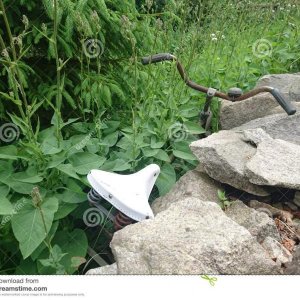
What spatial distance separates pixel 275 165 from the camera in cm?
223

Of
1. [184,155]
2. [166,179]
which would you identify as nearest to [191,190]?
[166,179]

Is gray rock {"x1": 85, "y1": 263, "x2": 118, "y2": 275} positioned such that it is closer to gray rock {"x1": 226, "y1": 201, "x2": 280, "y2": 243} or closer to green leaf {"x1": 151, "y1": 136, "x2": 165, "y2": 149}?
gray rock {"x1": 226, "y1": 201, "x2": 280, "y2": 243}

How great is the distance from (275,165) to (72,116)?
4.65 feet

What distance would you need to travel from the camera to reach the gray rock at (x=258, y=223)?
6.49ft

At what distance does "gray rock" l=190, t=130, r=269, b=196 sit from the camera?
2.25 m

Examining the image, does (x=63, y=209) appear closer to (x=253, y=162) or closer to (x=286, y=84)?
(x=253, y=162)

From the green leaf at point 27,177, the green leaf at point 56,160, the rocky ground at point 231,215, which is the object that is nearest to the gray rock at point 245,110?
the rocky ground at point 231,215

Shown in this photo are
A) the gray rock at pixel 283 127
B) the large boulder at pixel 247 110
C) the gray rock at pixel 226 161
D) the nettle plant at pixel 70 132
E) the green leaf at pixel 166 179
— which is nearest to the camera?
the nettle plant at pixel 70 132

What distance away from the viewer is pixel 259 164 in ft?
7.22

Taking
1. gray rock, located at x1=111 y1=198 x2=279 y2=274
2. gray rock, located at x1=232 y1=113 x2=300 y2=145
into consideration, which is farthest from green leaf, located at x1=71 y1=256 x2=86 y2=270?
gray rock, located at x1=232 y1=113 x2=300 y2=145

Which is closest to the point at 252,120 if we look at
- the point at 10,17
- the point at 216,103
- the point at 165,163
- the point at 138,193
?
the point at 216,103

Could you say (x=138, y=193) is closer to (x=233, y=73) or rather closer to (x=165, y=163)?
(x=165, y=163)

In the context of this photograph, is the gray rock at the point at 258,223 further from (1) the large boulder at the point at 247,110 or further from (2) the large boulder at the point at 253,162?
(1) the large boulder at the point at 247,110

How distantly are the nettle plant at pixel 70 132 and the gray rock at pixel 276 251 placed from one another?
23.2 inches
